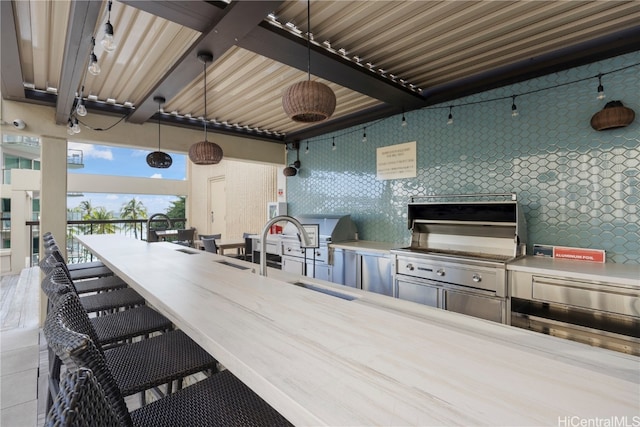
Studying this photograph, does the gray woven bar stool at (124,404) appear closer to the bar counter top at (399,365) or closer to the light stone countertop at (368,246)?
the bar counter top at (399,365)

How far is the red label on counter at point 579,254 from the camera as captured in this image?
238 cm

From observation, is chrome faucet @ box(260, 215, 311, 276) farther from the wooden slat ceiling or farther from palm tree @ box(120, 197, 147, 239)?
palm tree @ box(120, 197, 147, 239)

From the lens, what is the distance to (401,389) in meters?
0.62

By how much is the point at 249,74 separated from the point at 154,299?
94.6 inches

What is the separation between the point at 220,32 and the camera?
197 cm

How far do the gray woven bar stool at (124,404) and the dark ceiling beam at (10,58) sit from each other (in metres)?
2.18

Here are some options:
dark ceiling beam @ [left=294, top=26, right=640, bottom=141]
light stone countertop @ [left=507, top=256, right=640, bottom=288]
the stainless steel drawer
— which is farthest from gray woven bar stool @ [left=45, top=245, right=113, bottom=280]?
the stainless steel drawer

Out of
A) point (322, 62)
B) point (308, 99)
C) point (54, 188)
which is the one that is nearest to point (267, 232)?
point (308, 99)

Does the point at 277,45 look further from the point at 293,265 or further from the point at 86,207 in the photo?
the point at 86,207

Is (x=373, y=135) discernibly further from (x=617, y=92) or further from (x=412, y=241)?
(x=617, y=92)

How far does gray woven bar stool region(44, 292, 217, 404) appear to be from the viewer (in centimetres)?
95

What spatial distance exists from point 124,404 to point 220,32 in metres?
2.04

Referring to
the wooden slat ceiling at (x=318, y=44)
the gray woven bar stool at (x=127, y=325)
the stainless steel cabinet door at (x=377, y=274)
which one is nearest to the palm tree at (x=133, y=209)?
the wooden slat ceiling at (x=318, y=44)

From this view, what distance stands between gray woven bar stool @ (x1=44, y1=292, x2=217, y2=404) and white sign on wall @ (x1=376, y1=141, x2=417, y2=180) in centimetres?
302
